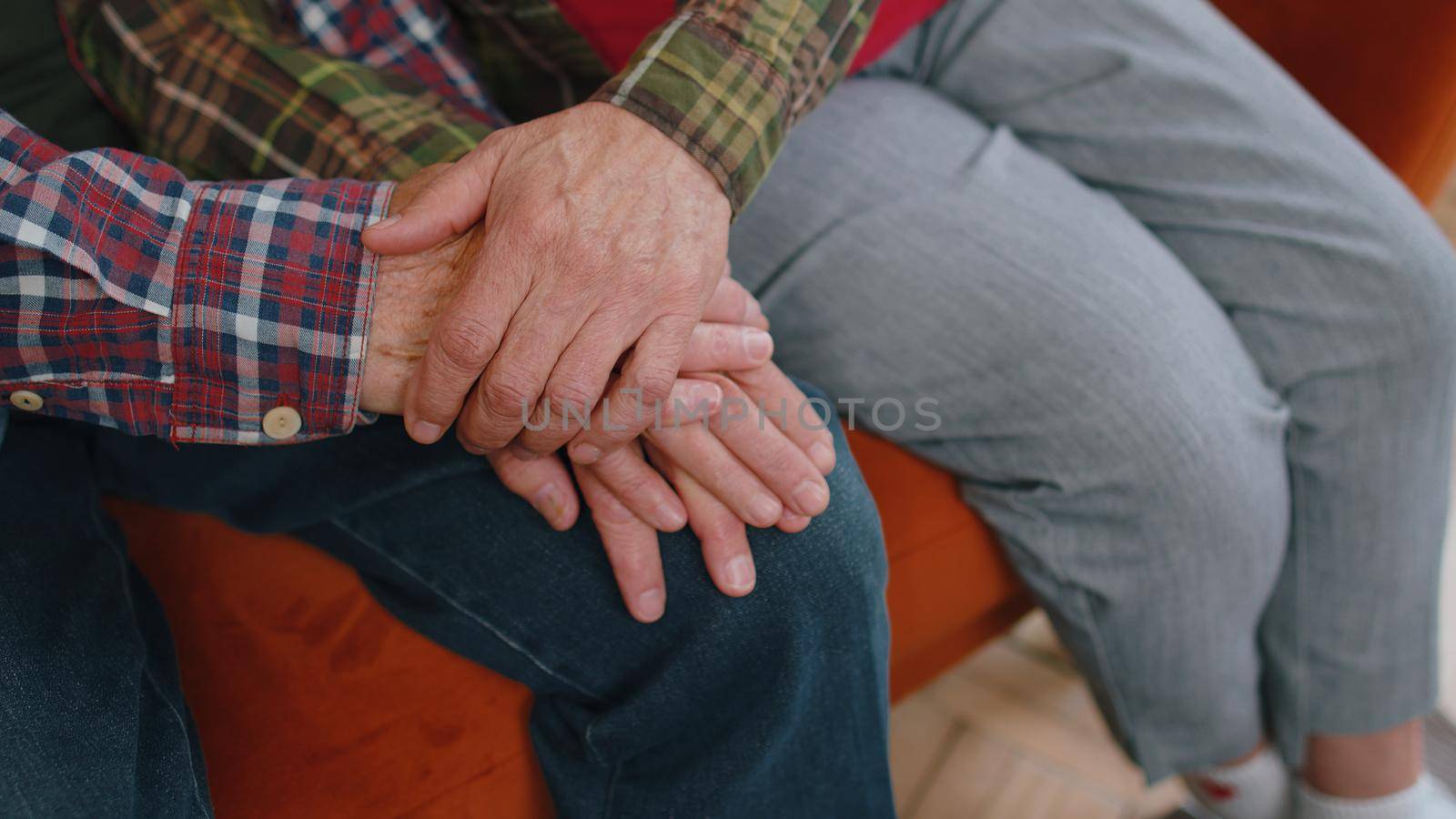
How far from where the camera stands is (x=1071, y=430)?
0.73 metres

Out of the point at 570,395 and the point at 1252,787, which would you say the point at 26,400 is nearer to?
the point at 570,395

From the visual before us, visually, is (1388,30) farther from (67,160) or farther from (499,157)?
(67,160)

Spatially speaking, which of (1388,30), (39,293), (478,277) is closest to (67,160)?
(39,293)

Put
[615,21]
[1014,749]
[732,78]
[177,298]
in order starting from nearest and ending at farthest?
1. [177,298]
2. [732,78]
3. [615,21]
4. [1014,749]

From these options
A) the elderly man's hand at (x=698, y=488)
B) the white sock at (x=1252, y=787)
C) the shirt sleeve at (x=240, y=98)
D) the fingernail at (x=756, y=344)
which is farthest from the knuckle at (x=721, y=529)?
A: the white sock at (x=1252, y=787)

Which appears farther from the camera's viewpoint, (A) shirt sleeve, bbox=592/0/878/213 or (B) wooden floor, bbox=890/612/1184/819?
(B) wooden floor, bbox=890/612/1184/819

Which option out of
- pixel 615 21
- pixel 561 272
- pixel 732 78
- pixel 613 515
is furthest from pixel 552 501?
pixel 615 21

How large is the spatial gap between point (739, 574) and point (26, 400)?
1.35 ft

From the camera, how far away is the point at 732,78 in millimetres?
649

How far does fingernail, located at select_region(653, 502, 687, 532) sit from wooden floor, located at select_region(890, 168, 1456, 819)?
1.84 ft

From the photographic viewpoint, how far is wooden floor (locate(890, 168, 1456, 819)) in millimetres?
1023

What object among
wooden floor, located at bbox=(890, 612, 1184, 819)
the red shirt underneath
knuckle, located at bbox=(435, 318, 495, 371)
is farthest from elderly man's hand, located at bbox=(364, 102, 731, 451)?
wooden floor, located at bbox=(890, 612, 1184, 819)

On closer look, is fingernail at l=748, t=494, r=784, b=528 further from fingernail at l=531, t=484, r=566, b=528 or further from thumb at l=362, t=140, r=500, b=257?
thumb at l=362, t=140, r=500, b=257

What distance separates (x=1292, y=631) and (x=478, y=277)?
73 centimetres
